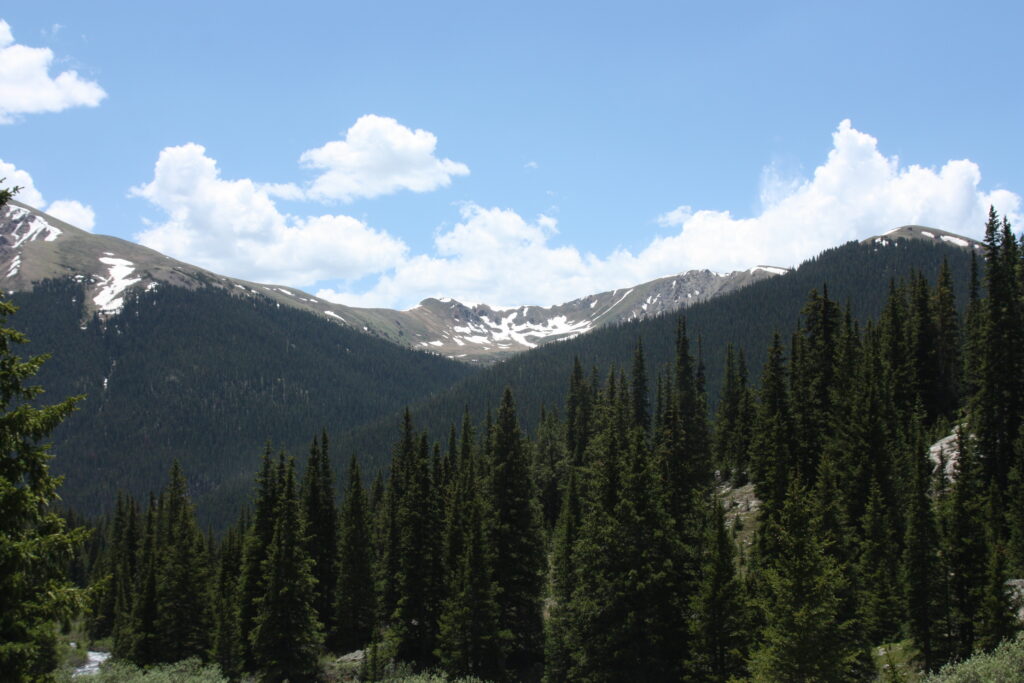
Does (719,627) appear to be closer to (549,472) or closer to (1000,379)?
(1000,379)

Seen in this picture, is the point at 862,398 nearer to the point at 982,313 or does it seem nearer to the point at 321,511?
the point at 982,313

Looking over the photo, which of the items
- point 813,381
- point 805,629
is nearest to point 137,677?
point 805,629

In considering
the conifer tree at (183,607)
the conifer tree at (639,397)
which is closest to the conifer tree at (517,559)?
the conifer tree at (183,607)

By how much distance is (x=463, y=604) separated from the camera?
39938mm

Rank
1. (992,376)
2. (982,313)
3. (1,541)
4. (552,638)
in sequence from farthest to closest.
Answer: (982,313) → (992,376) → (552,638) → (1,541)

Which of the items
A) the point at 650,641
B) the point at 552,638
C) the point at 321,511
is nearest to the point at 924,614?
the point at 650,641

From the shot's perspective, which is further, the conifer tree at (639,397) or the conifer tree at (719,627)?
the conifer tree at (639,397)

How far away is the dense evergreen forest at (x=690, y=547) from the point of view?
3069 centimetres

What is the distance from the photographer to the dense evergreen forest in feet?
101

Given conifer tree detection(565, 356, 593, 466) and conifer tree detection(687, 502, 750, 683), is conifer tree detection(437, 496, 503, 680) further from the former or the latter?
conifer tree detection(565, 356, 593, 466)

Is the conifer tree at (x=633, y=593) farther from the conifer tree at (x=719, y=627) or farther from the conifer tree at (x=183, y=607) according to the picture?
the conifer tree at (x=183, y=607)

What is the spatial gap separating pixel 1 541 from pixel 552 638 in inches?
1237

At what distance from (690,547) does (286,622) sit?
26.2 m

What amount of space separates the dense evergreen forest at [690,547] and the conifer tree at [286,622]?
13 centimetres
